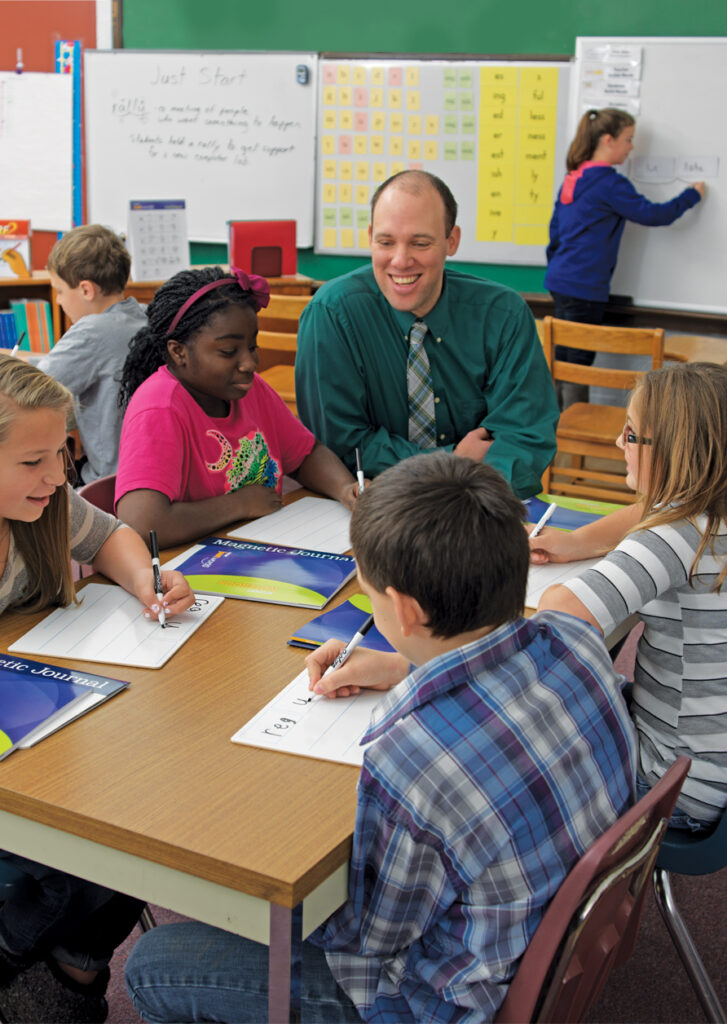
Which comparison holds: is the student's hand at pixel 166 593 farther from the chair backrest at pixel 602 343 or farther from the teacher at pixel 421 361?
the chair backrest at pixel 602 343

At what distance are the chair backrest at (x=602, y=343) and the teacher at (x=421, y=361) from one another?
123 cm

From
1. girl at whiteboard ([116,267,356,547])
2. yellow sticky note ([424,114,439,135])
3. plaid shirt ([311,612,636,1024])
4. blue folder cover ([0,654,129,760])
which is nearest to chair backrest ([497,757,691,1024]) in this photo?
plaid shirt ([311,612,636,1024])

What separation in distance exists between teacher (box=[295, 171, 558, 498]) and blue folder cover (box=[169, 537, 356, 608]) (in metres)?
0.53

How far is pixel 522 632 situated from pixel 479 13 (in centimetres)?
462

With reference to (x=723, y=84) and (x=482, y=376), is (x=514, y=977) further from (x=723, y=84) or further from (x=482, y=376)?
(x=723, y=84)

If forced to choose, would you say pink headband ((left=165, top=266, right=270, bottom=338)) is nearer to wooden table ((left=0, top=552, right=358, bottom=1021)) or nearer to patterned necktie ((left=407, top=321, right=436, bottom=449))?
patterned necktie ((left=407, top=321, right=436, bottom=449))

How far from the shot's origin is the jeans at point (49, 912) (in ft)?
4.42

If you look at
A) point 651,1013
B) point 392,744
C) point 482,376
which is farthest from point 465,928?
point 482,376

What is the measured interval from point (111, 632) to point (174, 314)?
2.50 feet

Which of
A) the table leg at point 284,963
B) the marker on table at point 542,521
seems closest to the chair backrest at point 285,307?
the marker on table at point 542,521

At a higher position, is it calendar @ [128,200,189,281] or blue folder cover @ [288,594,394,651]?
calendar @ [128,200,189,281]

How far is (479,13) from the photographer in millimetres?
4836

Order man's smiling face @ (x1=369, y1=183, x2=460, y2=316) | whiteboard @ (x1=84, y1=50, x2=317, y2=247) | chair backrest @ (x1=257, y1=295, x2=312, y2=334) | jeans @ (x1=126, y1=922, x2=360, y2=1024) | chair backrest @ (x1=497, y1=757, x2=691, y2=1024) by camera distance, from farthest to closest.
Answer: whiteboard @ (x1=84, y1=50, x2=317, y2=247)
chair backrest @ (x1=257, y1=295, x2=312, y2=334)
man's smiling face @ (x1=369, y1=183, x2=460, y2=316)
jeans @ (x1=126, y1=922, x2=360, y2=1024)
chair backrest @ (x1=497, y1=757, x2=691, y2=1024)

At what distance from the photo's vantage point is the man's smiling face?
7.15 ft
